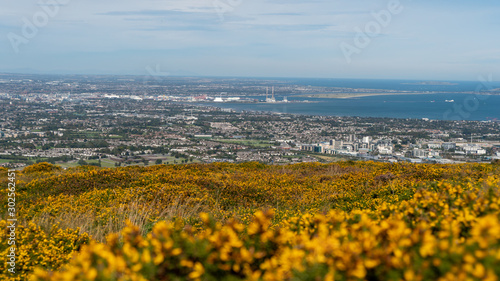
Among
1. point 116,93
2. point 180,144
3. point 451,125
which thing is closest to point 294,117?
point 451,125

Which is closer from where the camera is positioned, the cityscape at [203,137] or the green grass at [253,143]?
the cityscape at [203,137]

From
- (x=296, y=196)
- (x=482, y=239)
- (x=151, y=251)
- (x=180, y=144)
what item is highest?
(x=482, y=239)

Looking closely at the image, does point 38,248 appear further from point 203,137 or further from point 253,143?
point 203,137

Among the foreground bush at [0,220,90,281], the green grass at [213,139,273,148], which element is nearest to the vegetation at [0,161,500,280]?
the foreground bush at [0,220,90,281]

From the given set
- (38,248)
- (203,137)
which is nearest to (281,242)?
(38,248)

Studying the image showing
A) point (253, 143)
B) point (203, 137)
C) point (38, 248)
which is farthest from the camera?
point (203, 137)

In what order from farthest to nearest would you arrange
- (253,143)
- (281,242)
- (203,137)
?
1. (203,137)
2. (253,143)
3. (281,242)

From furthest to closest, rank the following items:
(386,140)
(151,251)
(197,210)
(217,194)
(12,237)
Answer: (386,140) → (217,194) → (197,210) → (12,237) → (151,251)

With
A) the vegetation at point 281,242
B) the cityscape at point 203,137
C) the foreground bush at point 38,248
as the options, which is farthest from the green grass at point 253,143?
the foreground bush at point 38,248

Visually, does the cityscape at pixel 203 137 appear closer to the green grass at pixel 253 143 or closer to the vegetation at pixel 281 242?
the green grass at pixel 253 143

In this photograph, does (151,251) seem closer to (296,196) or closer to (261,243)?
(261,243)

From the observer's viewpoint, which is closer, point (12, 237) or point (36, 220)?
point (12, 237)
